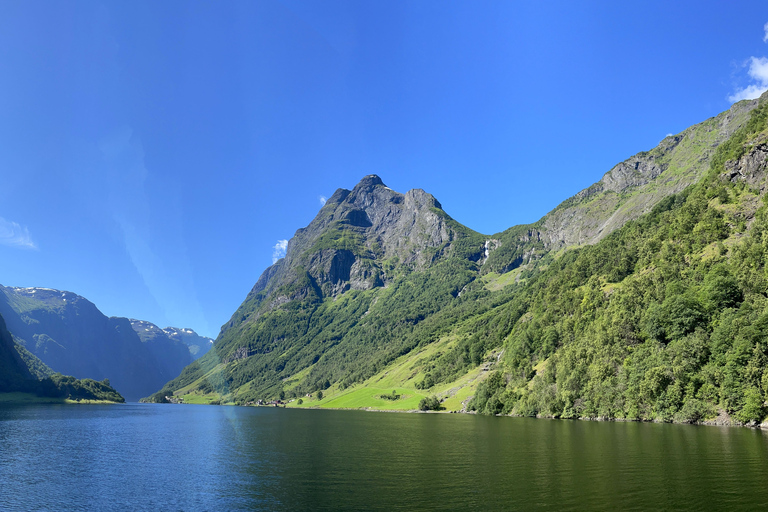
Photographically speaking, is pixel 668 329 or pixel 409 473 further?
pixel 668 329

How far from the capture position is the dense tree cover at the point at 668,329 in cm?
9088

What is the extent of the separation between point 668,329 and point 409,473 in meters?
105

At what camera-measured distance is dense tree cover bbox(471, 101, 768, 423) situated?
90.9 m

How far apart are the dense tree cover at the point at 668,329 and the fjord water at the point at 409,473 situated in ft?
70.5

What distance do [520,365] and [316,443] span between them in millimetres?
123565

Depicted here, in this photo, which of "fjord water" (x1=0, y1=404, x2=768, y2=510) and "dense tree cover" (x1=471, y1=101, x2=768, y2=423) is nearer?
"fjord water" (x1=0, y1=404, x2=768, y2=510)

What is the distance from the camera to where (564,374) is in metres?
140

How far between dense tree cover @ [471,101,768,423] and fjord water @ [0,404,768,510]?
2149 centimetres

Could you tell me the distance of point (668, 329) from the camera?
381ft

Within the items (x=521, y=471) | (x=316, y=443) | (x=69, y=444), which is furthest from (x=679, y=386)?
(x=69, y=444)

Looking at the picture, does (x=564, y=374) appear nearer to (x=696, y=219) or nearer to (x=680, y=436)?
(x=680, y=436)

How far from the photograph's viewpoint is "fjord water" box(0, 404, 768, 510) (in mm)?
36375

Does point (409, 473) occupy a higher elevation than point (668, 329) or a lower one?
lower

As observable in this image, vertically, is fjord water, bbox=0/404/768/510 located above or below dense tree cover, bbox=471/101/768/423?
below
